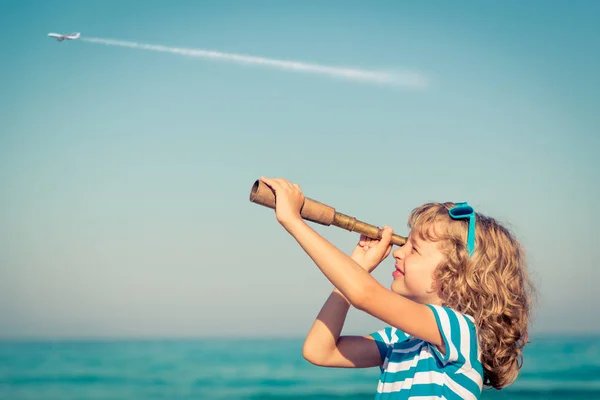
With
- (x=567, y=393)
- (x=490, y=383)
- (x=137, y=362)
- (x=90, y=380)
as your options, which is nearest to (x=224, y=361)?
(x=137, y=362)

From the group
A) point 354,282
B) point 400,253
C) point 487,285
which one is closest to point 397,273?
point 400,253

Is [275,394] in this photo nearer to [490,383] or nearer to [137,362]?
[137,362]

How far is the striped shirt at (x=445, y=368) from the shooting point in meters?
2.88

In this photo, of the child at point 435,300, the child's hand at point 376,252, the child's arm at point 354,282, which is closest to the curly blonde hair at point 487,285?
the child at point 435,300

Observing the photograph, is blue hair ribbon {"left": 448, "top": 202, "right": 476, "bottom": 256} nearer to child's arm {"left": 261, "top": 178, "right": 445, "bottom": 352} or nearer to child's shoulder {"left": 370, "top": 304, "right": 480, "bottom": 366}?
child's shoulder {"left": 370, "top": 304, "right": 480, "bottom": 366}

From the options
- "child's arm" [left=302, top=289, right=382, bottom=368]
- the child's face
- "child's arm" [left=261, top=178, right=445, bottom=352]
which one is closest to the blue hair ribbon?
the child's face

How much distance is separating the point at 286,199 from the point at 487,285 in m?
1.03

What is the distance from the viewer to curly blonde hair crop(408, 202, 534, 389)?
3.09 m

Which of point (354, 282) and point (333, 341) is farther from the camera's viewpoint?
point (333, 341)

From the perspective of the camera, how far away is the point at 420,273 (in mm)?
3154

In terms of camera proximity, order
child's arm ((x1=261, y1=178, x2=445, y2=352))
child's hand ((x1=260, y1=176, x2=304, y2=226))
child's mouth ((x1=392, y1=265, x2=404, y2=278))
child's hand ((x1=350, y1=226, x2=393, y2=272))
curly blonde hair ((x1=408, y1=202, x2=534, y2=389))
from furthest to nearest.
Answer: child's hand ((x1=350, y1=226, x2=393, y2=272)) → child's mouth ((x1=392, y1=265, x2=404, y2=278)) → curly blonde hair ((x1=408, y1=202, x2=534, y2=389)) → child's hand ((x1=260, y1=176, x2=304, y2=226)) → child's arm ((x1=261, y1=178, x2=445, y2=352))

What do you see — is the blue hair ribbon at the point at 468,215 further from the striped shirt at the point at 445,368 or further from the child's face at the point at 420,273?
the striped shirt at the point at 445,368

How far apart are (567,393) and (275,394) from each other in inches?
319

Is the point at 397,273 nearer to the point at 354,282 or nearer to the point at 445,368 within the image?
the point at 445,368
